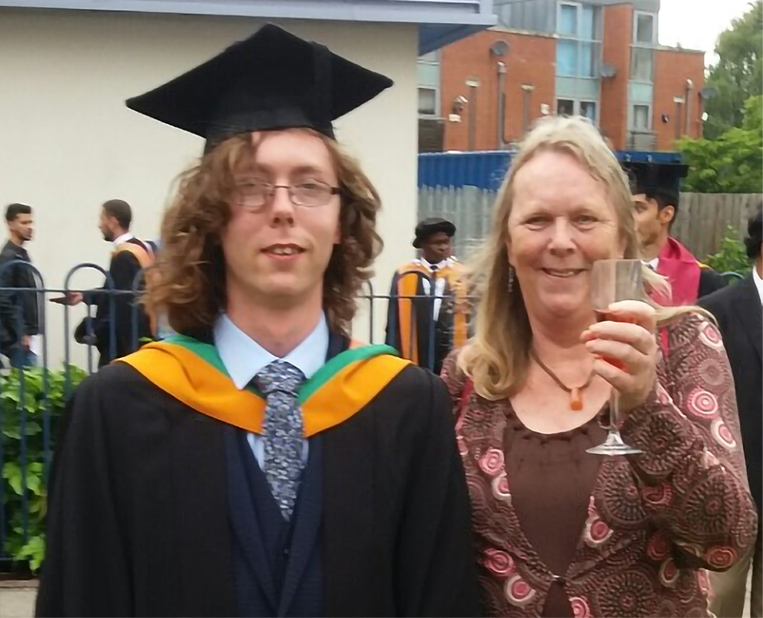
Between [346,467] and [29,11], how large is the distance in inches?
328

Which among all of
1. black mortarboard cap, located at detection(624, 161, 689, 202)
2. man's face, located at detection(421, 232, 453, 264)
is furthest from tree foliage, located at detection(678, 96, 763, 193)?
black mortarboard cap, located at detection(624, 161, 689, 202)

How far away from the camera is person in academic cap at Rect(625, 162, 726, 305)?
14.6 ft

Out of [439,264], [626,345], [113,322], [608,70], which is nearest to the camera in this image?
[626,345]

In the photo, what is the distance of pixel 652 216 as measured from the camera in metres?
4.46

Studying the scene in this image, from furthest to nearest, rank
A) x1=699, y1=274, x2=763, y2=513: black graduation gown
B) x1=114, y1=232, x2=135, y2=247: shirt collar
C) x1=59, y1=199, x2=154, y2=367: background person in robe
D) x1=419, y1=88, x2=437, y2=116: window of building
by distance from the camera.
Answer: x1=419, y1=88, x2=437, y2=116: window of building → x1=114, y1=232, x2=135, y2=247: shirt collar → x1=59, y1=199, x2=154, y2=367: background person in robe → x1=699, y1=274, x2=763, y2=513: black graduation gown

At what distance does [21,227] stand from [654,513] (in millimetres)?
7094

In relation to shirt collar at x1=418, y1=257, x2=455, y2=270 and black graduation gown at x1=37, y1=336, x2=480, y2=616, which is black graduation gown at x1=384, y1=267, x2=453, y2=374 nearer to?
shirt collar at x1=418, y1=257, x2=455, y2=270

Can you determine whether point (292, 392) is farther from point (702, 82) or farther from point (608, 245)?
point (702, 82)

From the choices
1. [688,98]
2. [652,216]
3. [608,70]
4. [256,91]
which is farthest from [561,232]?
[688,98]

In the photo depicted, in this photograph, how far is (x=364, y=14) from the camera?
31.3ft

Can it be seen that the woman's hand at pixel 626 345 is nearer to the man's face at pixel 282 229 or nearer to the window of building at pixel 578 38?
the man's face at pixel 282 229

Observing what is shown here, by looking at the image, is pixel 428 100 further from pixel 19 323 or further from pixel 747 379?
pixel 747 379

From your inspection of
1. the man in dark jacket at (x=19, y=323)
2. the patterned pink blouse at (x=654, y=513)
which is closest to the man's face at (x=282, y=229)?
the patterned pink blouse at (x=654, y=513)

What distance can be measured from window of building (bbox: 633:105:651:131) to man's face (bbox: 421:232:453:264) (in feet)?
93.8
